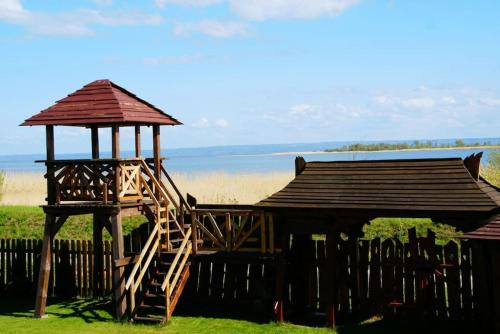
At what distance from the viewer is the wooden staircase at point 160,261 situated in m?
16.8

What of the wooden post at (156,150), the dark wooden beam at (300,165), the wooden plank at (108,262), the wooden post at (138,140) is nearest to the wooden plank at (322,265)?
the dark wooden beam at (300,165)

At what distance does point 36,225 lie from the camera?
25.7 metres

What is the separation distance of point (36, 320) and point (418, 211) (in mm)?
9862

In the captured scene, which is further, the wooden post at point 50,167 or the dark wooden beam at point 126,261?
the wooden post at point 50,167

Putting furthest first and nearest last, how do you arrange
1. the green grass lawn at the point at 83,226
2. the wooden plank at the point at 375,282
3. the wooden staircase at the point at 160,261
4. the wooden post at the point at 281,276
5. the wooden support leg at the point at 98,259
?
the green grass lawn at the point at 83,226, the wooden support leg at the point at 98,259, the wooden staircase at the point at 160,261, the wooden post at the point at 281,276, the wooden plank at the point at 375,282

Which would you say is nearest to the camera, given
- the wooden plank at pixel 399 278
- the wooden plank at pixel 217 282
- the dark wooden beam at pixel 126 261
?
the wooden plank at pixel 399 278

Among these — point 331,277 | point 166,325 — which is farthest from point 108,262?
point 331,277

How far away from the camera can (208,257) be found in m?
17.5

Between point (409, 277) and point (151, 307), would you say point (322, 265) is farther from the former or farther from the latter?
point (151, 307)

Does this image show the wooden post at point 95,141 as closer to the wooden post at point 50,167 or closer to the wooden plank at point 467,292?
the wooden post at point 50,167

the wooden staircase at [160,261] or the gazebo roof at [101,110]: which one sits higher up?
the gazebo roof at [101,110]

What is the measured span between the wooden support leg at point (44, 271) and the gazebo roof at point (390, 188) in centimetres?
629

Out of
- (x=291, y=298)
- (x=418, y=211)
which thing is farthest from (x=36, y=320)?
(x=418, y=211)

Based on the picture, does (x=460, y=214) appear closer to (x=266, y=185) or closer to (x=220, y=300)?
(x=220, y=300)
